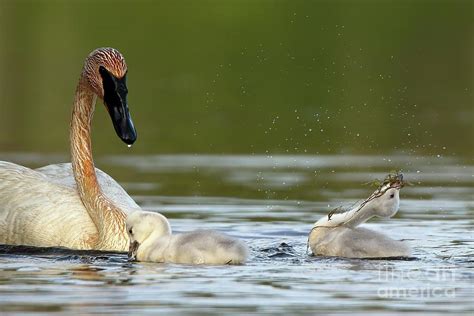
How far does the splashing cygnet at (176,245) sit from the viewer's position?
36.8ft

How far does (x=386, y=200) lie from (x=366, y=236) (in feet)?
0.98

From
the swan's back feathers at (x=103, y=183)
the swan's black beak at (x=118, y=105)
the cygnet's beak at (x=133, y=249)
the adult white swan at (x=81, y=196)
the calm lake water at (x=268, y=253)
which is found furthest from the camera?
the swan's back feathers at (x=103, y=183)

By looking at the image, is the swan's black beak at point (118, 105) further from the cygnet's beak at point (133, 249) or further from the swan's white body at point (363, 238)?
the swan's white body at point (363, 238)

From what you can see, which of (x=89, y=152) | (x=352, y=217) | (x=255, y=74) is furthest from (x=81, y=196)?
(x=255, y=74)

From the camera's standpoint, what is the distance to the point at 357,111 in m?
24.1

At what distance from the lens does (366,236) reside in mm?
11836

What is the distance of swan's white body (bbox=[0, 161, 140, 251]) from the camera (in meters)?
12.7

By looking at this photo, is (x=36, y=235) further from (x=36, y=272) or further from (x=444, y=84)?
(x=444, y=84)

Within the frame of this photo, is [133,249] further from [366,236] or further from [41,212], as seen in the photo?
[366,236]

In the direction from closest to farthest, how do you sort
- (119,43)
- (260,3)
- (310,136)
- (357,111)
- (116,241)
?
1. (116,241)
2. (310,136)
3. (357,111)
4. (119,43)
5. (260,3)

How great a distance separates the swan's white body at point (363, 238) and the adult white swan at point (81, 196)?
1630mm

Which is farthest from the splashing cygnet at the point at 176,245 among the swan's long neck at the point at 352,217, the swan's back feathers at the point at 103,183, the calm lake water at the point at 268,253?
the swan's back feathers at the point at 103,183

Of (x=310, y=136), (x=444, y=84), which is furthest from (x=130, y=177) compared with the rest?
(x=444, y=84)

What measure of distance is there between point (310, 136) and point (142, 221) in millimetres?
9713
